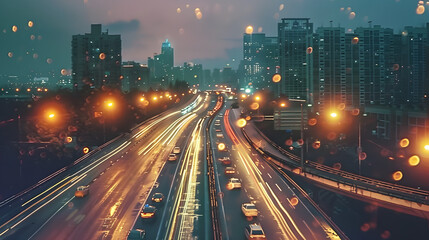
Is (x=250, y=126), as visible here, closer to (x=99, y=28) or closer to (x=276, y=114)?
(x=276, y=114)

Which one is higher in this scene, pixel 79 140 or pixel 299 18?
pixel 299 18

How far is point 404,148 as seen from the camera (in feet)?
141

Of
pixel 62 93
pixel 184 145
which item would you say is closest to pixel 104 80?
pixel 62 93

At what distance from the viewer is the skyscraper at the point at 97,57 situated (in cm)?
13150

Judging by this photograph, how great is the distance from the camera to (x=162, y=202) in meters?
26.4

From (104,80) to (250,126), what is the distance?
81.4 m

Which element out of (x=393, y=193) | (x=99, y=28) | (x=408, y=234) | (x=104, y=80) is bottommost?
(x=408, y=234)

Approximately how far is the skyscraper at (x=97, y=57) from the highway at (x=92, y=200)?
293 feet

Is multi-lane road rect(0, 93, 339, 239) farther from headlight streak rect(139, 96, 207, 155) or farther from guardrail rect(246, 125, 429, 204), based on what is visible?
guardrail rect(246, 125, 429, 204)

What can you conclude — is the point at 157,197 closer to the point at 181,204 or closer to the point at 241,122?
the point at 181,204

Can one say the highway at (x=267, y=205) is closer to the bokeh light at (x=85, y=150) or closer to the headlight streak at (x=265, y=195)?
the headlight streak at (x=265, y=195)

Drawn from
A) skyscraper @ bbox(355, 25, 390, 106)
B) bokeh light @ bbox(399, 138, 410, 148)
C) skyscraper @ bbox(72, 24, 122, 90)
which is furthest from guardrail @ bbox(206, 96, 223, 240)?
skyscraper @ bbox(72, 24, 122, 90)

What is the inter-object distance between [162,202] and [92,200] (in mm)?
4952

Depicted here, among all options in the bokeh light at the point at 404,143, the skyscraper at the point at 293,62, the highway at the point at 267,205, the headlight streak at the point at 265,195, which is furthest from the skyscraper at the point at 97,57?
the bokeh light at the point at 404,143
